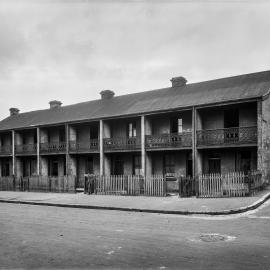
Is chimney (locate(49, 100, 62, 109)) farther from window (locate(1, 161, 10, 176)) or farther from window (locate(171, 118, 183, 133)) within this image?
window (locate(171, 118, 183, 133))

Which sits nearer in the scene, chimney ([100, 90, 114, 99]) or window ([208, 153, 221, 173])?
window ([208, 153, 221, 173])

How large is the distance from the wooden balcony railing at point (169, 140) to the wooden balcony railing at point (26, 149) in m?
12.6

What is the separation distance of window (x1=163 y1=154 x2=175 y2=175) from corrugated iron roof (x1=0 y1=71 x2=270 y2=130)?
3.71m

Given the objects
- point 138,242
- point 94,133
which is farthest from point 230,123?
point 138,242

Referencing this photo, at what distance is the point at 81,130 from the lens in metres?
29.7

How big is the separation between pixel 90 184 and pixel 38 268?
49.5 ft

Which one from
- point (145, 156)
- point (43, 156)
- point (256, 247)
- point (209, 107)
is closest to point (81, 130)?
point (43, 156)

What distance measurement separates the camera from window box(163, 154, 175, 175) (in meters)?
24.3

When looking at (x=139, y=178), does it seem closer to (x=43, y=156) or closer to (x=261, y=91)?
(x=261, y=91)

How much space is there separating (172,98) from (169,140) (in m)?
3.53

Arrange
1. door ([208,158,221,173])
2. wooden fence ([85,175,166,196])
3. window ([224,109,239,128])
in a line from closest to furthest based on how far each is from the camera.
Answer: wooden fence ([85,175,166,196]), window ([224,109,239,128]), door ([208,158,221,173])

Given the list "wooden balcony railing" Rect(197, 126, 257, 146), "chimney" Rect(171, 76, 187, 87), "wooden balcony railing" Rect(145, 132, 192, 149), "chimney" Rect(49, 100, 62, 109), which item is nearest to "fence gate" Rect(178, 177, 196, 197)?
"wooden balcony railing" Rect(197, 126, 257, 146)

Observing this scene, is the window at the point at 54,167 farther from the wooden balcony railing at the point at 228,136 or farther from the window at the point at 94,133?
the wooden balcony railing at the point at 228,136

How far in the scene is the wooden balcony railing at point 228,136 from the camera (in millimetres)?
19625
